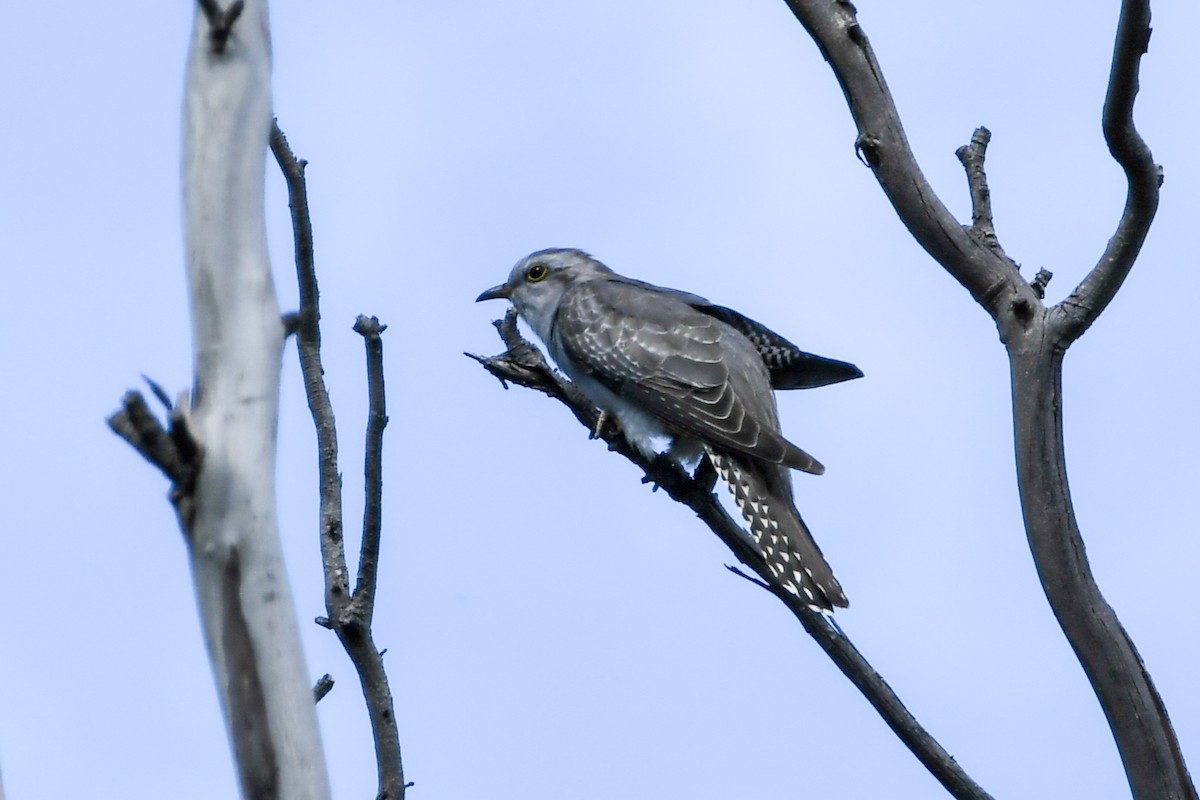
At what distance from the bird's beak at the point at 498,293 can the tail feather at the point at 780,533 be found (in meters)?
2.35

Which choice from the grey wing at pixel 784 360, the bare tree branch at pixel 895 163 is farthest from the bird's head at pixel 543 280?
the bare tree branch at pixel 895 163

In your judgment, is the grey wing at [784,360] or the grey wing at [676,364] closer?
the grey wing at [676,364]

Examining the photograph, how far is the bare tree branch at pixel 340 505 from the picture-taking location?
4.17 meters

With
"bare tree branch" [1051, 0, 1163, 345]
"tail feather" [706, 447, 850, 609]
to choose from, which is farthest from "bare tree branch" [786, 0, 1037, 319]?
"tail feather" [706, 447, 850, 609]

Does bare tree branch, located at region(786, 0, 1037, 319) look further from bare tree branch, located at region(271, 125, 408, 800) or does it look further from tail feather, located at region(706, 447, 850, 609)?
bare tree branch, located at region(271, 125, 408, 800)

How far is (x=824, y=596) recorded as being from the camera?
5480mm

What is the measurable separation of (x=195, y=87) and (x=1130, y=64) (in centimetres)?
249

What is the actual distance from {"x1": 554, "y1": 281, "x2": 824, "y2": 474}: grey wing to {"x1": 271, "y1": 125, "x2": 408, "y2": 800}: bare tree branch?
2.17m

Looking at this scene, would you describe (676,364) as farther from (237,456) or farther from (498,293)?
(237,456)

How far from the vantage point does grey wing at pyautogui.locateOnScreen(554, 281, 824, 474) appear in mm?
6383

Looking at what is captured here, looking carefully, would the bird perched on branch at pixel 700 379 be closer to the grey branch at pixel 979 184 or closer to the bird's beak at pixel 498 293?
the bird's beak at pixel 498 293

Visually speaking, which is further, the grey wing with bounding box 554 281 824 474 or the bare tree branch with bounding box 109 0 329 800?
the grey wing with bounding box 554 281 824 474

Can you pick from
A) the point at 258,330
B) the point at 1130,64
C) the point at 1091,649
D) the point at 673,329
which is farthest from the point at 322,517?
the point at 673,329

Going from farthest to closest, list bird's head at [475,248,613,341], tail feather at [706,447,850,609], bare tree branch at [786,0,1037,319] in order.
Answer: bird's head at [475,248,613,341]
tail feather at [706,447,850,609]
bare tree branch at [786,0,1037,319]
